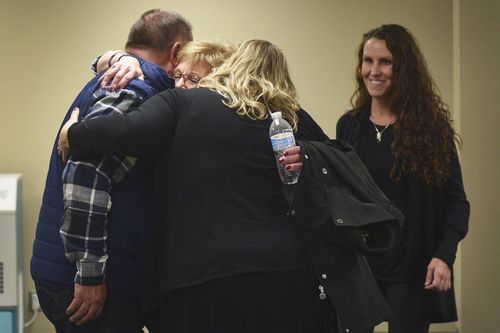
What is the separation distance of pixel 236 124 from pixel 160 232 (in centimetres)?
33

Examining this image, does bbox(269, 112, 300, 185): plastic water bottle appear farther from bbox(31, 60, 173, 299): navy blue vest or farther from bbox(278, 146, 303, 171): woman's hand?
bbox(31, 60, 173, 299): navy blue vest

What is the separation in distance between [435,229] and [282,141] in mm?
1050

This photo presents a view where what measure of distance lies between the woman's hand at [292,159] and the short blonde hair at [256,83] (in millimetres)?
106

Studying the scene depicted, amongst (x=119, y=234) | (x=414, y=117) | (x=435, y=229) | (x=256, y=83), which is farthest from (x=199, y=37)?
(x=119, y=234)

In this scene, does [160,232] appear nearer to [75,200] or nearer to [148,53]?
[75,200]

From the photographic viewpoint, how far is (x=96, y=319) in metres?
1.86

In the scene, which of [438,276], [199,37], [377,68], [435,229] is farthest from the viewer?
[199,37]

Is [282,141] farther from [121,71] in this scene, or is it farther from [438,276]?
[438,276]

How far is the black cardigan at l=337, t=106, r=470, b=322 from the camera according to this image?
2.54 metres

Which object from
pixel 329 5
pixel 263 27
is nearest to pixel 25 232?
pixel 263 27

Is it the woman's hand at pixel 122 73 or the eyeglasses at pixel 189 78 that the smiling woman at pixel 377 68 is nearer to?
the eyeglasses at pixel 189 78

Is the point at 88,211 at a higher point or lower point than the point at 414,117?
lower

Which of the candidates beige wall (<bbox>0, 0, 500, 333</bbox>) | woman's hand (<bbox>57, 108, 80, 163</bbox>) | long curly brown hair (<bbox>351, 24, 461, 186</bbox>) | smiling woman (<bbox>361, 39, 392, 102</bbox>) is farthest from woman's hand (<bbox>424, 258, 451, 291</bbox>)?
beige wall (<bbox>0, 0, 500, 333</bbox>)

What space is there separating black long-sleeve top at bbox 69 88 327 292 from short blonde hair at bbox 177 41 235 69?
252mm
